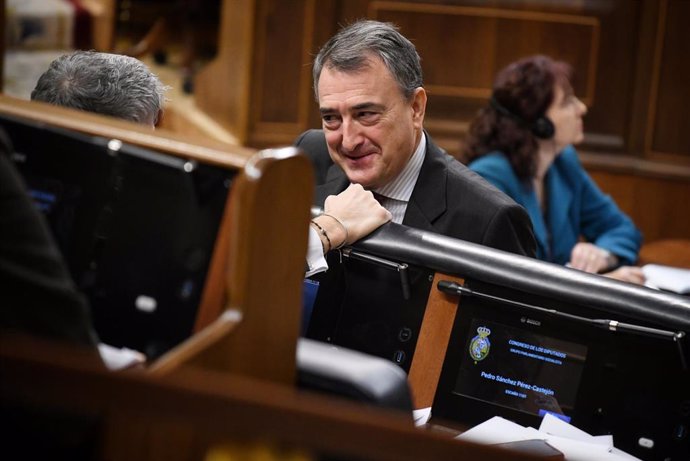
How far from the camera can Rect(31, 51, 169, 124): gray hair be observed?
6.63 feet

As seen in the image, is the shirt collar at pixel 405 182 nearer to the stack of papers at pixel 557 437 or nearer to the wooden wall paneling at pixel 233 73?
the stack of papers at pixel 557 437

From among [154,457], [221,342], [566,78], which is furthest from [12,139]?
[566,78]

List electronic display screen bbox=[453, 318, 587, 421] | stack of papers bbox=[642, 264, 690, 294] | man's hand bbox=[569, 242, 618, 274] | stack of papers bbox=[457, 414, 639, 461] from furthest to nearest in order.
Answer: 1. man's hand bbox=[569, 242, 618, 274]
2. stack of papers bbox=[642, 264, 690, 294]
3. electronic display screen bbox=[453, 318, 587, 421]
4. stack of papers bbox=[457, 414, 639, 461]

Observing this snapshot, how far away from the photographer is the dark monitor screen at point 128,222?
135cm

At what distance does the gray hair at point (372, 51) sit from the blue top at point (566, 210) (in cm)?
105

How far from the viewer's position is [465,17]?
4.94 metres

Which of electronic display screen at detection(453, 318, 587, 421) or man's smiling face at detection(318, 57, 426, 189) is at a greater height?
man's smiling face at detection(318, 57, 426, 189)

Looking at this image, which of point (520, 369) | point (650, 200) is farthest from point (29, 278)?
point (650, 200)

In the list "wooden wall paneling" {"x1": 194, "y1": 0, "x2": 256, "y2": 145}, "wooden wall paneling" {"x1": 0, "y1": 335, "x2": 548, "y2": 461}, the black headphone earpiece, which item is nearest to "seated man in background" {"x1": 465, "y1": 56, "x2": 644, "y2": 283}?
the black headphone earpiece

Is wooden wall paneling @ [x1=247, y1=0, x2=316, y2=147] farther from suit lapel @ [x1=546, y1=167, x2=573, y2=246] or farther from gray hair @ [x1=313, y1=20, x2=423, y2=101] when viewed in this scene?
gray hair @ [x1=313, y1=20, x2=423, y2=101]

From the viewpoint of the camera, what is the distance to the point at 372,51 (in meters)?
2.37

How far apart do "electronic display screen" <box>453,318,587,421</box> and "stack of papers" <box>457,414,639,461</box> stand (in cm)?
4

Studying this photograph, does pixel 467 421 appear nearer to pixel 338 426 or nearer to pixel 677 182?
pixel 338 426

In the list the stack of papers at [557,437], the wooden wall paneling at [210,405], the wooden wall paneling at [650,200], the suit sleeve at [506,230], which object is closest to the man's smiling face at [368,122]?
the suit sleeve at [506,230]
